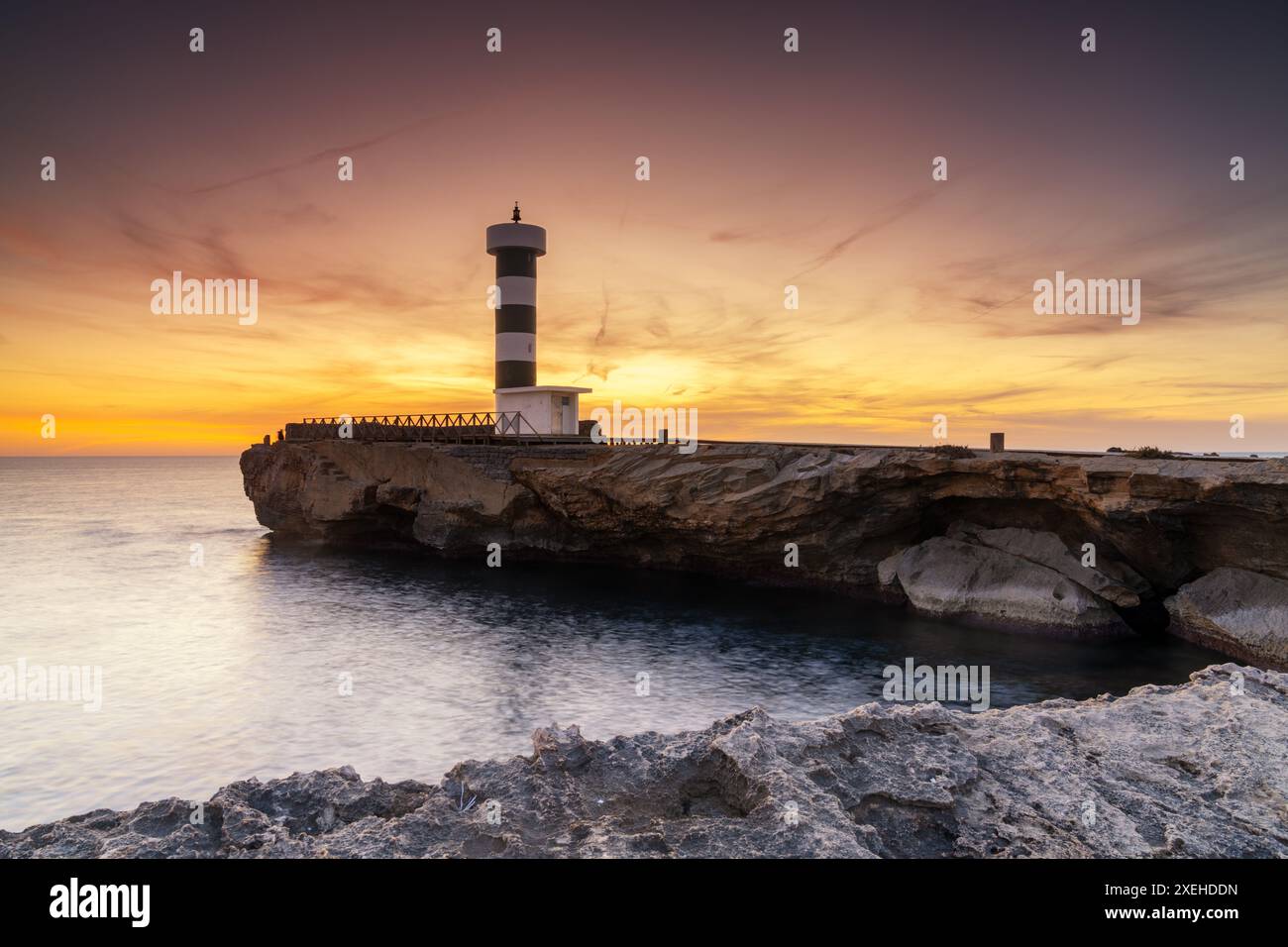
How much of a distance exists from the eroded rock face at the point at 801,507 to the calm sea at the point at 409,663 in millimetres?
1803

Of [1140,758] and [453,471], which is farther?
[453,471]

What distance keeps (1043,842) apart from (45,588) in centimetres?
3868

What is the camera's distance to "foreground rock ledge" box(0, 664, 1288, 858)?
4.62 m

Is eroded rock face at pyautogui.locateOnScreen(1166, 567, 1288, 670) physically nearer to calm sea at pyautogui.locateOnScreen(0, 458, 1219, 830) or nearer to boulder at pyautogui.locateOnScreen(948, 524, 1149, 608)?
calm sea at pyautogui.locateOnScreen(0, 458, 1219, 830)

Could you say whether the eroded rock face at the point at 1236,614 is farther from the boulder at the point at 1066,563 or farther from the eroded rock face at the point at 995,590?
the eroded rock face at the point at 995,590

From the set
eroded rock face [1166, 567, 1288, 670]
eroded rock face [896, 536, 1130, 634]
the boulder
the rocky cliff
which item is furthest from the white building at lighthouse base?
eroded rock face [1166, 567, 1288, 670]

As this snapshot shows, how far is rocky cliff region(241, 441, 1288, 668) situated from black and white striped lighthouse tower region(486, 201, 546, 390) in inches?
326

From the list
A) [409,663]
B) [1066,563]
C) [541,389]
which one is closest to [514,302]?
[541,389]

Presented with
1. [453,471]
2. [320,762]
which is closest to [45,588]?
[453,471]

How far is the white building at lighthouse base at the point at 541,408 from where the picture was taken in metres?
40.0

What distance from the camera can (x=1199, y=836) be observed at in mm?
4809
